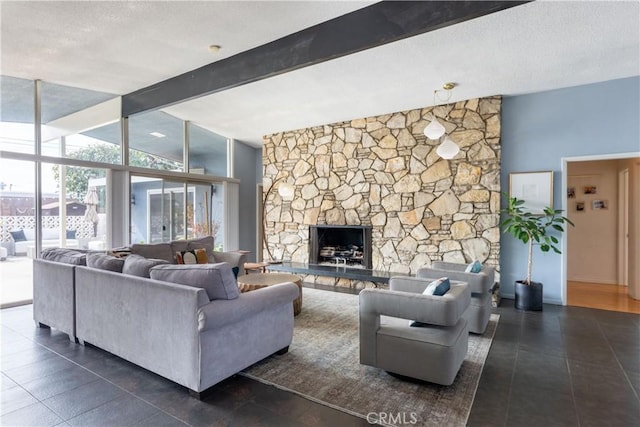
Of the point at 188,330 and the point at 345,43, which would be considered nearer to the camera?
the point at 188,330

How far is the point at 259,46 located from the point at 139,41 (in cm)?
136

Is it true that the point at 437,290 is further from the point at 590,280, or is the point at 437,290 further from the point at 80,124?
the point at 80,124

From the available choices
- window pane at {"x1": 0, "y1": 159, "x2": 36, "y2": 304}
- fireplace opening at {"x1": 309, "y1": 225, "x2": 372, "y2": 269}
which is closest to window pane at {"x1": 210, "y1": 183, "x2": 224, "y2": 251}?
fireplace opening at {"x1": 309, "y1": 225, "x2": 372, "y2": 269}

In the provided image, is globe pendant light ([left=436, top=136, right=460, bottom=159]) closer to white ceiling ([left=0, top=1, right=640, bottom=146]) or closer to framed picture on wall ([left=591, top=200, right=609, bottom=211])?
white ceiling ([left=0, top=1, right=640, bottom=146])

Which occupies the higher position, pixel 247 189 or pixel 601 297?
pixel 247 189

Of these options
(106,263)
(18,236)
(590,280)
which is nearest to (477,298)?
(106,263)

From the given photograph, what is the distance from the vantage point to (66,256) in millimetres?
3576

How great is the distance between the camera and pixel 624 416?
214 centimetres

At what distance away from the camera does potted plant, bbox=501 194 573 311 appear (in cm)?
441

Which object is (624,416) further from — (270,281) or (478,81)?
(478,81)

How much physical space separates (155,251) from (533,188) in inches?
218

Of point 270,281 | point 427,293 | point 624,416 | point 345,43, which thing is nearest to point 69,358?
point 270,281

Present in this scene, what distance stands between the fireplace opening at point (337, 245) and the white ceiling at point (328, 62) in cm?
230

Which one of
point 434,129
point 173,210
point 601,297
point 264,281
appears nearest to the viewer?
point 264,281
